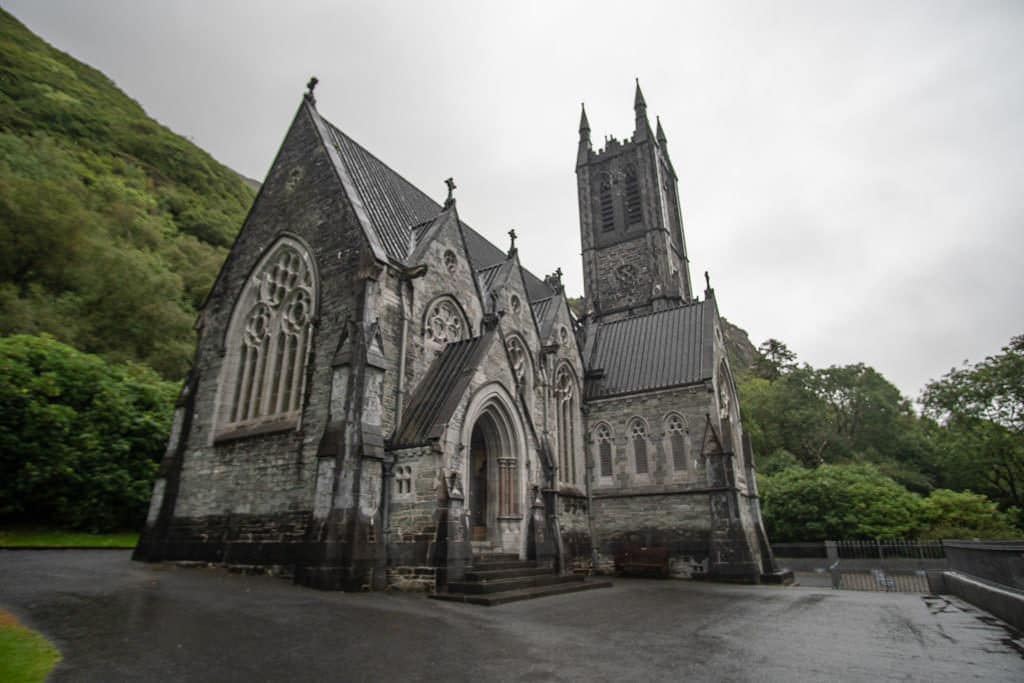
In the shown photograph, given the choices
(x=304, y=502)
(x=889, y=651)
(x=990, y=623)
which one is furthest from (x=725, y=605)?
(x=304, y=502)

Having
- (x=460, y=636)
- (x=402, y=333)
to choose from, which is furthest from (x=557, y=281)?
(x=460, y=636)

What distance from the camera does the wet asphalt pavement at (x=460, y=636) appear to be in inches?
222

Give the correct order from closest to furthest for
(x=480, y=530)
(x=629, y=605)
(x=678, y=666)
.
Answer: (x=678, y=666), (x=629, y=605), (x=480, y=530)

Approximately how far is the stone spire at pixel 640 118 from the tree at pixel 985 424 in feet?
91.7

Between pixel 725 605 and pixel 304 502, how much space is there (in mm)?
10097

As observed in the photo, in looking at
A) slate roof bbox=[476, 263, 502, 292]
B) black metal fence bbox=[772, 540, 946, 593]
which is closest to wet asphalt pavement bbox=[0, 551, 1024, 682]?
black metal fence bbox=[772, 540, 946, 593]

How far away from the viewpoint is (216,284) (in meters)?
18.3

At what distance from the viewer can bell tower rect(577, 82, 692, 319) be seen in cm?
3841

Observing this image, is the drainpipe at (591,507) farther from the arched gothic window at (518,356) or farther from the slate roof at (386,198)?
the slate roof at (386,198)

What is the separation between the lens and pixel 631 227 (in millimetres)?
40719

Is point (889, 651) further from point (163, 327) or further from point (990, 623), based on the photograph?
point (163, 327)

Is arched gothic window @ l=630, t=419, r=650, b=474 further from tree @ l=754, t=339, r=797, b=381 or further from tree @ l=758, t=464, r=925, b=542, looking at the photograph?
tree @ l=754, t=339, r=797, b=381

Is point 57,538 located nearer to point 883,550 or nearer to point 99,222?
point 99,222

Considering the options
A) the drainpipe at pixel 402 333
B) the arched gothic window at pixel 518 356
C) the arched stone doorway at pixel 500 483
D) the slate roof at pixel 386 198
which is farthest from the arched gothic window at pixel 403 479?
the arched gothic window at pixel 518 356
